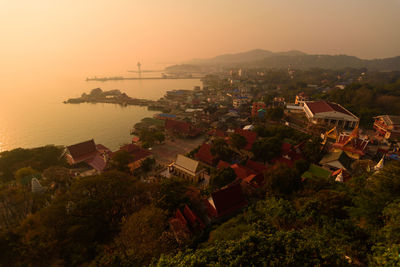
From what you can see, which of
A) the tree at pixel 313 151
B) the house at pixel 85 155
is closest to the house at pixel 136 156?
the house at pixel 85 155

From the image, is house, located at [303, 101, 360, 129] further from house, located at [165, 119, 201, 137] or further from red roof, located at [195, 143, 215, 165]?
red roof, located at [195, 143, 215, 165]

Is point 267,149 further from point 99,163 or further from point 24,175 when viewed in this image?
point 24,175

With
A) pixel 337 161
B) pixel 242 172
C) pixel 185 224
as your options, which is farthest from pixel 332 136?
pixel 185 224

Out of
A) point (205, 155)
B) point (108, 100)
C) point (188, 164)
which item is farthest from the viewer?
point (108, 100)

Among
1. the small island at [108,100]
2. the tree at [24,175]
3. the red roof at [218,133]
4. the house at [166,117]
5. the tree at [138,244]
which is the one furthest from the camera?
the small island at [108,100]

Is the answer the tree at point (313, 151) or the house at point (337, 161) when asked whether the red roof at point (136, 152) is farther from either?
the house at point (337, 161)

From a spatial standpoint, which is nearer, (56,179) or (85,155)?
(56,179)
